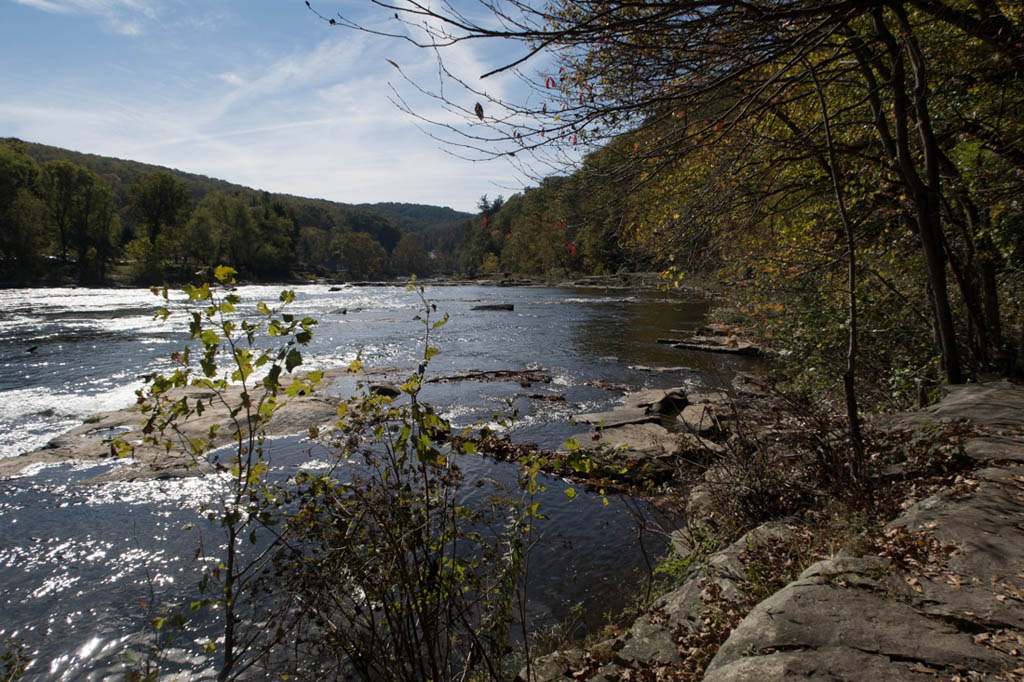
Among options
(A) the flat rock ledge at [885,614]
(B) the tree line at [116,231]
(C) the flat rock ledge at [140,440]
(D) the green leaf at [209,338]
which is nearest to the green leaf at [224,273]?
(D) the green leaf at [209,338]

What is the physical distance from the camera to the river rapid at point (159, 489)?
5352 mm

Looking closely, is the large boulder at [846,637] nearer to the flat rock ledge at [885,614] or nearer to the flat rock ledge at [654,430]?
the flat rock ledge at [885,614]

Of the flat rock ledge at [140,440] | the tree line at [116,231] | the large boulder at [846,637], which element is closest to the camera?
the large boulder at [846,637]

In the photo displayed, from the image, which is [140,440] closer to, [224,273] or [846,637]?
[224,273]

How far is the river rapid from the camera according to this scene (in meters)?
5.35

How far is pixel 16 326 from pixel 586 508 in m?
31.8

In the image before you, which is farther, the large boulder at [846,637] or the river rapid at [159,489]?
the river rapid at [159,489]

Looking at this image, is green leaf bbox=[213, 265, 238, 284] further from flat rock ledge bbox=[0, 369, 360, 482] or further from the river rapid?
flat rock ledge bbox=[0, 369, 360, 482]

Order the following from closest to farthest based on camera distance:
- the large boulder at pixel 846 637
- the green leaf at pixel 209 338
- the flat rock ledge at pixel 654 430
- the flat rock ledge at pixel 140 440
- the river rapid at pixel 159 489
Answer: the large boulder at pixel 846 637 < the green leaf at pixel 209 338 < the river rapid at pixel 159 489 < the flat rock ledge at pixel 654 430 < the flat rock ledge at pixel 140 440

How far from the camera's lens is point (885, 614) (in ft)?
9.57

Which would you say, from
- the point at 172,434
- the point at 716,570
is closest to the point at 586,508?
the point at 716,570

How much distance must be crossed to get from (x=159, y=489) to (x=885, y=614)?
31.0 feet

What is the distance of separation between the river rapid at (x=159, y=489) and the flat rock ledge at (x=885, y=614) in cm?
136

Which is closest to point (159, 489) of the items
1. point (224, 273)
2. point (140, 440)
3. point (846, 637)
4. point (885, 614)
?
point (140, 440)
